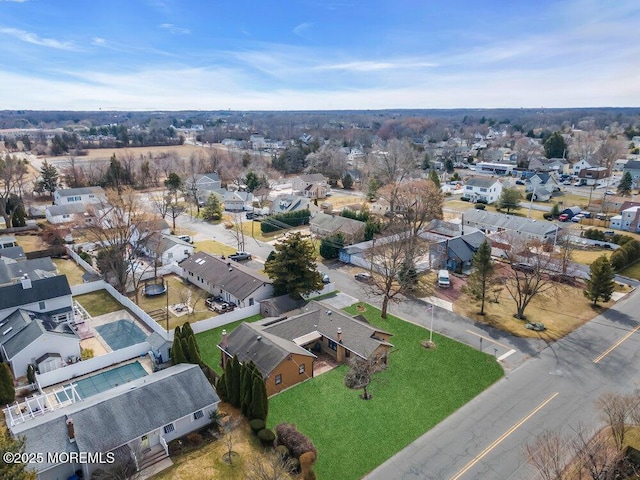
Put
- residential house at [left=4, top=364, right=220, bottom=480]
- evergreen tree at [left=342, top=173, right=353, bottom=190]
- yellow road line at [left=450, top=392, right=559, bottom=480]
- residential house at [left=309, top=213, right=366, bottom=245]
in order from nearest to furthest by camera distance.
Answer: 1. residential house at [left=4, top=364, right=220, bottom=480]
2. yellow road line at [left=450, top=392, right=559, bottom=480]
3. residential house at [left=309, top=213, right=366, bottom=245]
4. evergreen tree at [left=342, top=173, right=353, bottom=190]

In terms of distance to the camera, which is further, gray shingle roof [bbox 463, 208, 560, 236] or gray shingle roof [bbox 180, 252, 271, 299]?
gray shingle roof [bbox 463, 208, 560, 236]

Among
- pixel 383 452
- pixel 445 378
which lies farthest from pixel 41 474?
pixel 445 378

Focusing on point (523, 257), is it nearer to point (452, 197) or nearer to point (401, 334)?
point (401, 334)

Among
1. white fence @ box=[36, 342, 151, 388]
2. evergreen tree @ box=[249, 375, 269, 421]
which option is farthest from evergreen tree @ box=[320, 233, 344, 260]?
evergreen tree @ box=[249, 375, 269, 421]

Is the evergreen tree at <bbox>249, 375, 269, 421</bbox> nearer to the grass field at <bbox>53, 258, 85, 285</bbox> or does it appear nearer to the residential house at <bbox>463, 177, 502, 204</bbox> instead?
the grass field at <bbox>53, 258, 85, 285</bbox>

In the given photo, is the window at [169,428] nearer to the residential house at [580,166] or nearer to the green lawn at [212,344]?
the green lawn at [212,344]

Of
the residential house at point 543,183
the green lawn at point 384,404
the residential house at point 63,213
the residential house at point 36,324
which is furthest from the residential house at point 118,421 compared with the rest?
the residential house at point 543,183
